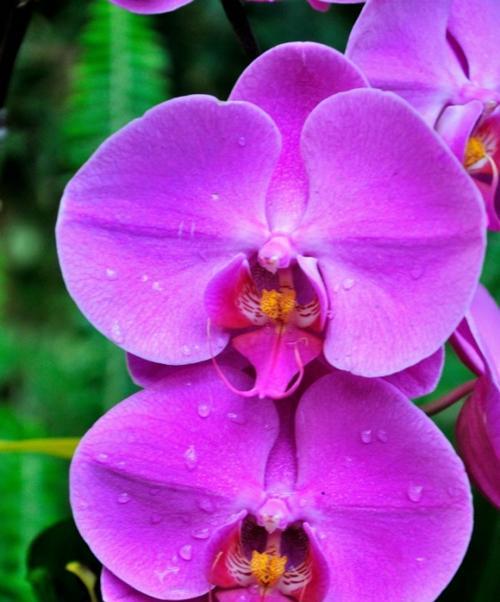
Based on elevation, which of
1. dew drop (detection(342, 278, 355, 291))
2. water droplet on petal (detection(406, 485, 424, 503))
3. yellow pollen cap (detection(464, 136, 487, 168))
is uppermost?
yellow pollen cap (detection(464, 136, 487, 168))

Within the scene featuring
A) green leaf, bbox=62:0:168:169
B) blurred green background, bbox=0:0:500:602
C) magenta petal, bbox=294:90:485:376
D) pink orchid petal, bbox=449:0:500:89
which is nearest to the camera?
magenta petal, bbox=294:90:485:376

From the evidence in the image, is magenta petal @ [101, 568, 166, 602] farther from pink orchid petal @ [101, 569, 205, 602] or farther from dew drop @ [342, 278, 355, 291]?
dew drop @ [342, 278, 355, 291]

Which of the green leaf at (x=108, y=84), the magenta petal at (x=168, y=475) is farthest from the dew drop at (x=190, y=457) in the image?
the green leaf at (x=108, y=84)

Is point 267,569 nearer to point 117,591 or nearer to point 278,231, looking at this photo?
point 117,591

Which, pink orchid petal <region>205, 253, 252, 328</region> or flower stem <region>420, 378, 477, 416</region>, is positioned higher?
pink orchid petal <region>205, 253, 252, 328</region>

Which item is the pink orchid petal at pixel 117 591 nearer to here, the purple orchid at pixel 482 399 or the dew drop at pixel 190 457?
the dew drop at pixel 190 457

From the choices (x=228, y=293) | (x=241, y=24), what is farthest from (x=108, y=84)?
(x=228, y=293)

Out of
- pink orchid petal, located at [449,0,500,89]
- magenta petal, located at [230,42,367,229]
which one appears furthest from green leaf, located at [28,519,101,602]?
pink orchid petal, located at [449,0,500,89]
